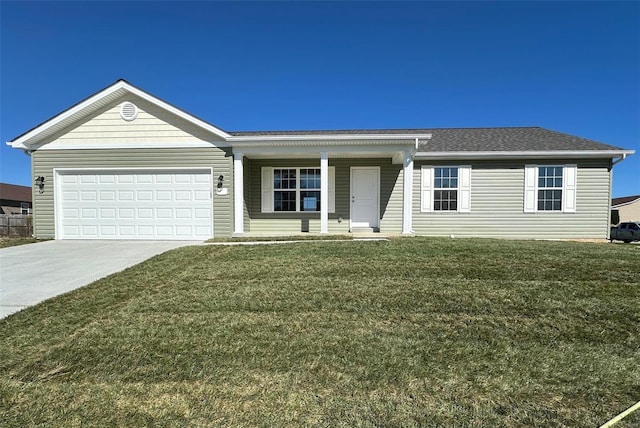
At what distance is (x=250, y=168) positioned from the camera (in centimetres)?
1163

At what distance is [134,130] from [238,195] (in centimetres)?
383

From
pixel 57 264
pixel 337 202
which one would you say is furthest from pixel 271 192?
pixel 57 264

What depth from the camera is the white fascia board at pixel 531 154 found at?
1059cm

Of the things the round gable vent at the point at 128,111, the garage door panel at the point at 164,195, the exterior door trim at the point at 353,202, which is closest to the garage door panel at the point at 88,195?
the garage door panel at the point at 164,195

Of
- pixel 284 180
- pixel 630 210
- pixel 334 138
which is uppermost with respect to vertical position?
pixel 334 138

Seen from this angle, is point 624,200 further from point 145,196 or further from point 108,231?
point 108,231

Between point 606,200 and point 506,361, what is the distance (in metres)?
11.4

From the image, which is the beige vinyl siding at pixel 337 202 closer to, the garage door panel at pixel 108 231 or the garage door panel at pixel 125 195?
the garage door panel at pixel 125 195

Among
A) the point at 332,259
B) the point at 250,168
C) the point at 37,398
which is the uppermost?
the point at 250,168

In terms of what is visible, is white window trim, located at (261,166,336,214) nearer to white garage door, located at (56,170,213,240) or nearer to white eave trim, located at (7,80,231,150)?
white garage door, located at (56,170,213,240)

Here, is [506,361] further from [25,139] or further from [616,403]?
[25,139]

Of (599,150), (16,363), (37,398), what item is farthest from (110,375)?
(599,150)

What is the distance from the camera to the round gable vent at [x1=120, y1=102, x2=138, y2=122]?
33.0 ft

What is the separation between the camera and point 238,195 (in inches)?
400
